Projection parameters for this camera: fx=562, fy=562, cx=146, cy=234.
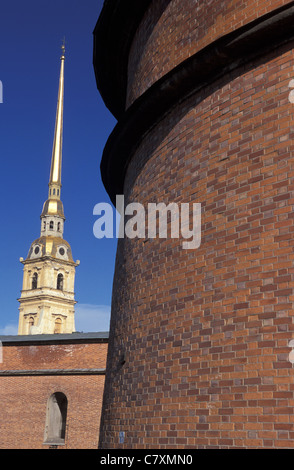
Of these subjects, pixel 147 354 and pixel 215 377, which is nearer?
pixel 215 377

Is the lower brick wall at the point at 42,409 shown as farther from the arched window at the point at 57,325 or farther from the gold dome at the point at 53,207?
the gold dome at the point at 53,207

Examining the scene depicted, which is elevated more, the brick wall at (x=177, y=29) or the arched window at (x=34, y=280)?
the arched window at (x=34, y=280)

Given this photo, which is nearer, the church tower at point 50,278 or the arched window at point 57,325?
the church tower at point 50,278

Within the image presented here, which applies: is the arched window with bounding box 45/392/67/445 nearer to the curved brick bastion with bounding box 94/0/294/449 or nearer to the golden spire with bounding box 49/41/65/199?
the curved brick bastion with bounding box 94/0/294/449

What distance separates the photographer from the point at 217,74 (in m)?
5.14

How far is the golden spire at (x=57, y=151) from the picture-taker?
61.1 m

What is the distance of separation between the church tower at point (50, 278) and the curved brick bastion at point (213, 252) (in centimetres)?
7184

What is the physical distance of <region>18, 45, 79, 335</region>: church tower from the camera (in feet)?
258

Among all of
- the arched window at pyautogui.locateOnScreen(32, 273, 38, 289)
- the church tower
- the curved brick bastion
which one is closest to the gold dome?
the church tower

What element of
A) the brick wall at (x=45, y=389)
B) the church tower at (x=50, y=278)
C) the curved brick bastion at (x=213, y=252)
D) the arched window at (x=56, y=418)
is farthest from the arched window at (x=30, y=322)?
the curved brick bastion at (x=213, y=252)

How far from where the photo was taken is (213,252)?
15.2 feet
